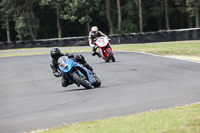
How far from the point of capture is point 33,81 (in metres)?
14.9

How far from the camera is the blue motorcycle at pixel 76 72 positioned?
37.1 feet

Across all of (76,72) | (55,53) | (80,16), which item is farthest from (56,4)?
(76,72)

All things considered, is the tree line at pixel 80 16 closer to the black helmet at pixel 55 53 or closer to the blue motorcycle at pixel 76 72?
the black helmet at pixel 55 53

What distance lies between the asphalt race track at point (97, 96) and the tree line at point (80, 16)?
134 ft

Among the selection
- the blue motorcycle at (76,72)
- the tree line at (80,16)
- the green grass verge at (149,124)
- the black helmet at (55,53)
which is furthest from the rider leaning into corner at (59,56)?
the tree line at (80,16)

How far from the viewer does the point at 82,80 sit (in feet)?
37.1

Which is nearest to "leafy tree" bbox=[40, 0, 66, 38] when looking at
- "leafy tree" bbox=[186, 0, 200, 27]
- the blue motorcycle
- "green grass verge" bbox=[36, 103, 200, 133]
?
"leafy tree" bbox=[186, 0, 200, 27]

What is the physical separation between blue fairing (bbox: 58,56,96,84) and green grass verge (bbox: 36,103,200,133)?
13.5 feet

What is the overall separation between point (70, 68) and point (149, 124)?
529 centimetres

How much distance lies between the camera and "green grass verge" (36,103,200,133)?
5813mm

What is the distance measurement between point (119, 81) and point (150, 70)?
2.57m

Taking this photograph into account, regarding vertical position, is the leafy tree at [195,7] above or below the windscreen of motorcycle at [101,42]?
above

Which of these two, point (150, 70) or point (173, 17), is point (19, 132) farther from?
point (173, 17)

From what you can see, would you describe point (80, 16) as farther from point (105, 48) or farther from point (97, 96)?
point (97, 96)
